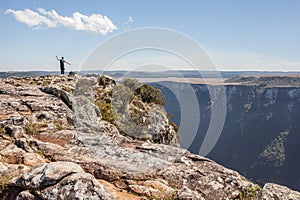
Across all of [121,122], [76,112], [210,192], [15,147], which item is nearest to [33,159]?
[15,147]

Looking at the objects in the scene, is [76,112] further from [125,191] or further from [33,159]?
[125,191]

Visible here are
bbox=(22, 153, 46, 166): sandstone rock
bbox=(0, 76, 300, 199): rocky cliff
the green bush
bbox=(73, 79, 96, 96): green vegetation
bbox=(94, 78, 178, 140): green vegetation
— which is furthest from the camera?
the green bush

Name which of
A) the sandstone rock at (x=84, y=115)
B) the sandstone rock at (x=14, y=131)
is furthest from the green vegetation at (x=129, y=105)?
the sandstone rock at (x=14, y=131)

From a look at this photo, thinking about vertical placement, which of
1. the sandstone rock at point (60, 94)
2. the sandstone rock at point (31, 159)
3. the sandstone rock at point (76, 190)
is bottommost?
the sandstone rock at point (31, 159)

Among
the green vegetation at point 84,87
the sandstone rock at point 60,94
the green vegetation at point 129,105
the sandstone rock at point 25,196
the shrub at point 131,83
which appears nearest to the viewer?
the sandstone rock at point 25,196

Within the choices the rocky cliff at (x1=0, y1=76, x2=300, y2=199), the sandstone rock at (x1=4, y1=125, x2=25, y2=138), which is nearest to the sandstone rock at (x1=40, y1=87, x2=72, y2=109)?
the rocky cliff at (x1=0, y1=76, x2=300, y2=199)

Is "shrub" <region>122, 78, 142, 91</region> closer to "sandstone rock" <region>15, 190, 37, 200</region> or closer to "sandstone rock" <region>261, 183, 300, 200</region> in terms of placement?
"sandstone rock" <region>261, 183, 300, 200</region>

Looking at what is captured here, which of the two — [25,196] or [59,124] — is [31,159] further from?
[59,124]

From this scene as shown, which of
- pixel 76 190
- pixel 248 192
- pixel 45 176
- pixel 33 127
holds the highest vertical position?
pixel 33 127

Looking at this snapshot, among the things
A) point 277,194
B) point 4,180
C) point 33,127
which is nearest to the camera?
point 4,180

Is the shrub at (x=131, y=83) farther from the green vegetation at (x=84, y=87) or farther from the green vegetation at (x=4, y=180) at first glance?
the green vegetation at (x=4, y=180)

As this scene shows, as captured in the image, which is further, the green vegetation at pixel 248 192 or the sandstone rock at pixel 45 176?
the green vegetation at pixel 248 192

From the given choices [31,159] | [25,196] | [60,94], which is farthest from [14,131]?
[60,94]

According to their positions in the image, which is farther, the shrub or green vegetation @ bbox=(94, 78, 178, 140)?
the shrub
